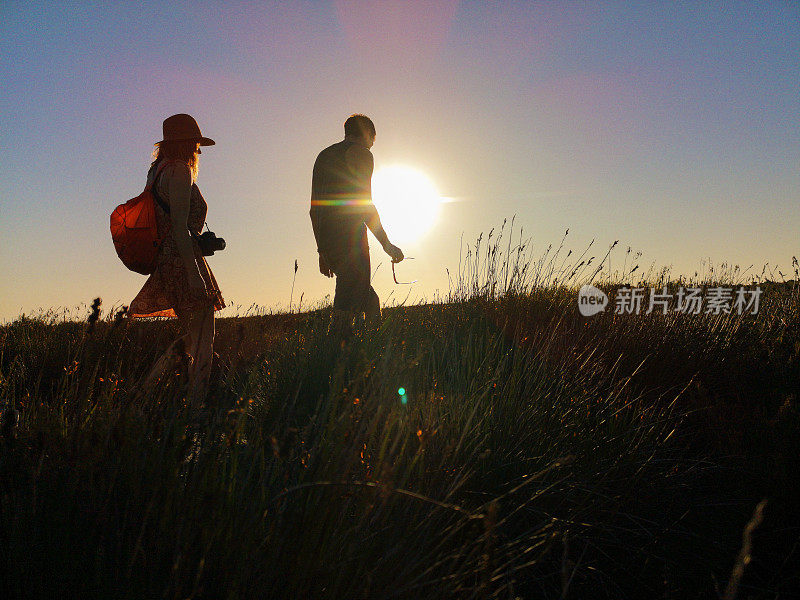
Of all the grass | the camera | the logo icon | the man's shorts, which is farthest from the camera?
the logo icon

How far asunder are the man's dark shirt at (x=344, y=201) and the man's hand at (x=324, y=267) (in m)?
0.10

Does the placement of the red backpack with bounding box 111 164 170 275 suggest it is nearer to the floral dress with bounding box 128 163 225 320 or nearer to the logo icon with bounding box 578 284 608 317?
the floral dress with bounding box 128 163 225 320

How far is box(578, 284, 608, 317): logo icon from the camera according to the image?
19.4ft

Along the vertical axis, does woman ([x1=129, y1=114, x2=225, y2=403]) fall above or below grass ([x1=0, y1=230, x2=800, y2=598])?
above

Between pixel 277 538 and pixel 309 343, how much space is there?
2.91 m

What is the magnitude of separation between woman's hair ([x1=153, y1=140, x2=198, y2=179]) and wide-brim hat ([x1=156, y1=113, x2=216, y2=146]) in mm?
23

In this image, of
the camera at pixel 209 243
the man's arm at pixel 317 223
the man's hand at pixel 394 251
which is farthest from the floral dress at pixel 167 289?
the man's hand at pixel 394 251

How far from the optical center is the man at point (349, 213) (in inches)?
196

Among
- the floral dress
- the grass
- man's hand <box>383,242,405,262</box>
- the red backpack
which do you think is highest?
man's hand <box>383,242,405,262</box>

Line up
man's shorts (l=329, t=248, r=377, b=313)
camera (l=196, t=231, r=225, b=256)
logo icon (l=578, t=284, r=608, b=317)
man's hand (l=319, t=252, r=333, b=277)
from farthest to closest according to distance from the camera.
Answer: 1. logo icon (l=578, t=284, r=608, b=317)
2. man's hand (l=319, t=252, r=333, b=277)
3. man's shorts (l=329, t=248, r=377, b=313)
4. camera (l=196, t=231, r=225, b=256)

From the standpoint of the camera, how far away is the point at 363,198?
16.5 ft

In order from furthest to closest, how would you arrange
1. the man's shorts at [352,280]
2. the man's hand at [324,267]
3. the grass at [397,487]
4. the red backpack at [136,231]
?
the man's hand at [324,267], the man's shorts at [352,280], the red backpack at [136,231], the grass at [397,487]

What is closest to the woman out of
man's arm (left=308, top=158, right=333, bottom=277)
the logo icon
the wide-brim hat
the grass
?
the wide-brim hat

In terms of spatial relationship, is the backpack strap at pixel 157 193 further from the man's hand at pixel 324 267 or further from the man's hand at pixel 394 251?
the man's hand at pixel 394 251
